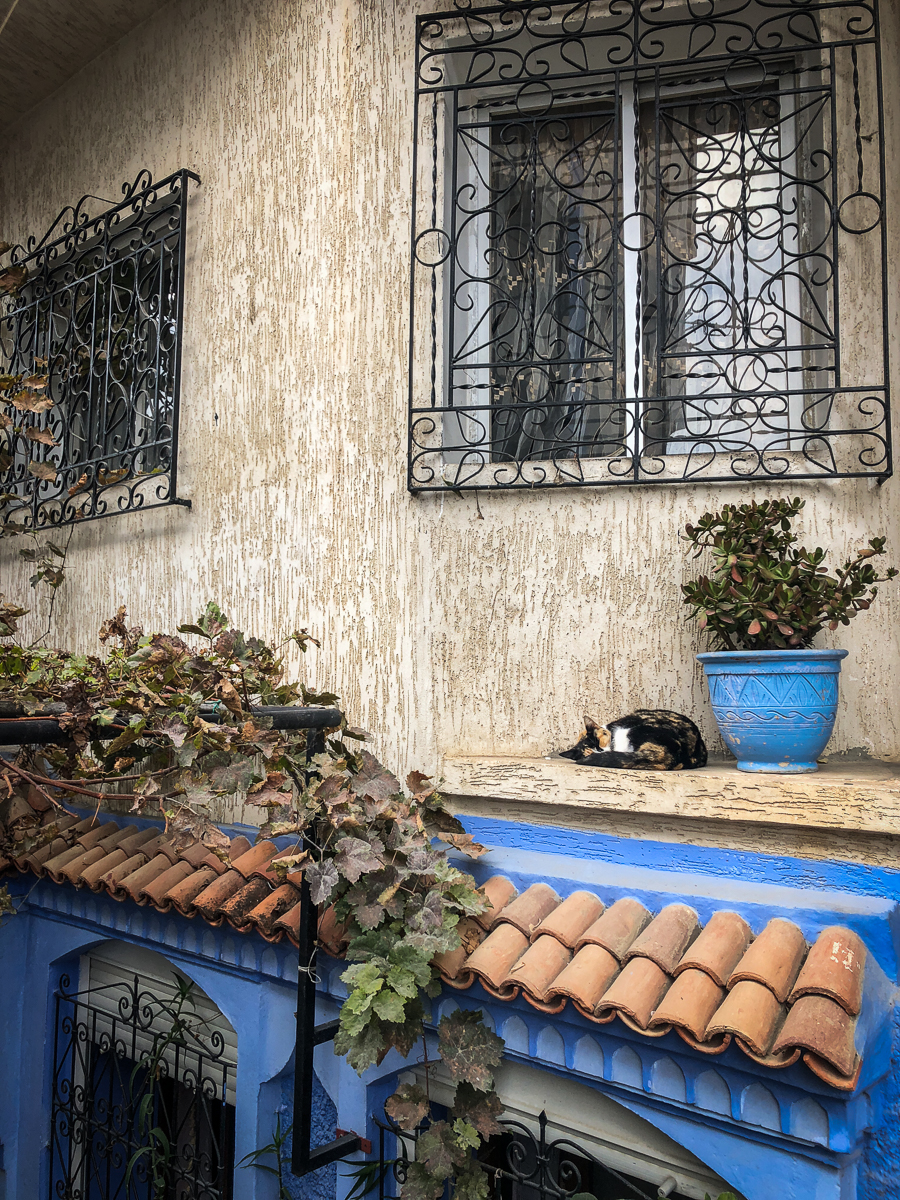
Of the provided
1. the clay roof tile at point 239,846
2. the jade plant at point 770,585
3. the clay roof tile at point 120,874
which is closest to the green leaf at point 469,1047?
the clay roof tile at point 239,846

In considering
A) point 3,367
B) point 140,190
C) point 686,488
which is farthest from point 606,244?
point 3,367

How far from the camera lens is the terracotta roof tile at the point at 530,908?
6.68 ft

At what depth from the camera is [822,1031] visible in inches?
59.2

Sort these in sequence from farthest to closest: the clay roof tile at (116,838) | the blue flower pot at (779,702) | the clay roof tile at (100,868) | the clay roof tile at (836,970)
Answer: the clay roof tile at (116,838) → the clay roof tile at (100,868) → the blue flower pot at (779,702) → the clay roof tile at (836,970)

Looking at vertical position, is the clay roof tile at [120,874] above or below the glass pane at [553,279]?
below

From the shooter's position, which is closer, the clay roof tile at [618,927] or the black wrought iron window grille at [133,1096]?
the clay roof tile at [618,927]

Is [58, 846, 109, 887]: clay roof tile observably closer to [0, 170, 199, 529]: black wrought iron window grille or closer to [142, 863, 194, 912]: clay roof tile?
[142, 863, 194, 912]: clay roof tile

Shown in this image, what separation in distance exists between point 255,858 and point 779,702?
1.66 metres

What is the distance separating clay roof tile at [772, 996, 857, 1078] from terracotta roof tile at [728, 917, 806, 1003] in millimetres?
62

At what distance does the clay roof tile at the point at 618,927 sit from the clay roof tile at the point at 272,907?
2.81 ft

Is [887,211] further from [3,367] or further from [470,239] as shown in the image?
[3,367]

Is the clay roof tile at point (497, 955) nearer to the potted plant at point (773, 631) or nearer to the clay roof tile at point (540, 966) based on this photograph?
the clay roof tile at point (540, 966)

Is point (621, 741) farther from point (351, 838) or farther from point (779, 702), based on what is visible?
point (351, 838)

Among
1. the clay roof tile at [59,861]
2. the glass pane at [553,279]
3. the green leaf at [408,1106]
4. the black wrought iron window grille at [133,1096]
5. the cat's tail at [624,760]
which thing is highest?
the glass pane at [553,279]
